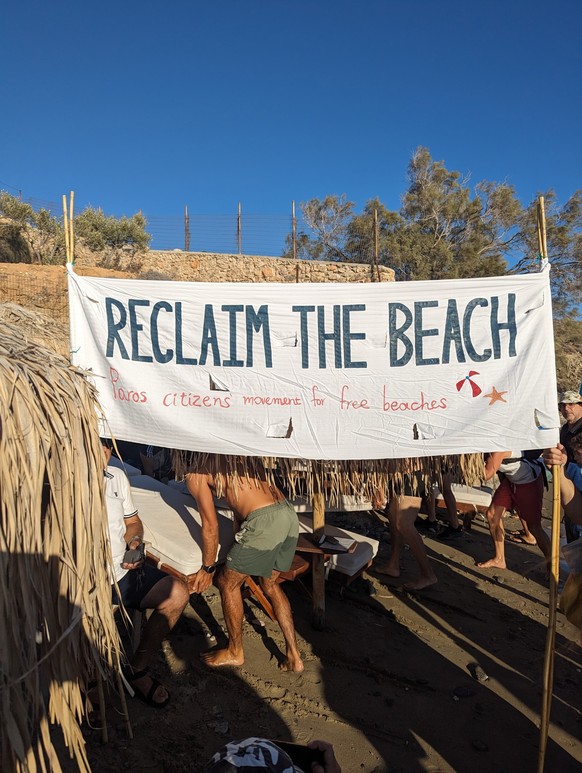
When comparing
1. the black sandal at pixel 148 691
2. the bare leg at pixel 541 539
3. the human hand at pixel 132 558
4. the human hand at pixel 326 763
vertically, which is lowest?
the black sandal at pixel 148 691

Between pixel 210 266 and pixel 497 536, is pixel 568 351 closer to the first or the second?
pixel 210 266

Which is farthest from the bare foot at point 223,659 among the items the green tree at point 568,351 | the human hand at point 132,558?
the green tree at point 568,351

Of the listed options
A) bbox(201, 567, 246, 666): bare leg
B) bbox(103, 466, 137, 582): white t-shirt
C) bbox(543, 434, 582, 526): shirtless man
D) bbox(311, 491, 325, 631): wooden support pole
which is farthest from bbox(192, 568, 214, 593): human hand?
bbox(543, 434, 582, 526): shirtless man

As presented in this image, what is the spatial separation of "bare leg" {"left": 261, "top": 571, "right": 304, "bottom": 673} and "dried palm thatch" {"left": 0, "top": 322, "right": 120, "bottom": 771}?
5.02ft

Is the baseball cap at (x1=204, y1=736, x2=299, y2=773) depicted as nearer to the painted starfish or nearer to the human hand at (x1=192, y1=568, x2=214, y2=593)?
the human hand at (x1=192, y1=568, x2=214, y2=593)

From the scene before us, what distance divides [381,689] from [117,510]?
2.09m

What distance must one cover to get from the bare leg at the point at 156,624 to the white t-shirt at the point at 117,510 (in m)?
0.31

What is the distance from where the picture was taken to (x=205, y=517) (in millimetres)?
3621

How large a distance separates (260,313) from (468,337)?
1.33 m

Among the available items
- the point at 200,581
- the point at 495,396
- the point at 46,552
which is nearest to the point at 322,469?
the point at 200,581

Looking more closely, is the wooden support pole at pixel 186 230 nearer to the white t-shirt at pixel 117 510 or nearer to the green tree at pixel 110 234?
the green tree at pixel 110 234

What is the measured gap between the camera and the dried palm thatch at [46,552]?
1618mm

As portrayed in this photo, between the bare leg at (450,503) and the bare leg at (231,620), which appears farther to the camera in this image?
the bare leg at (450,503)

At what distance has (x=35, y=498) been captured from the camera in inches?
67.0
